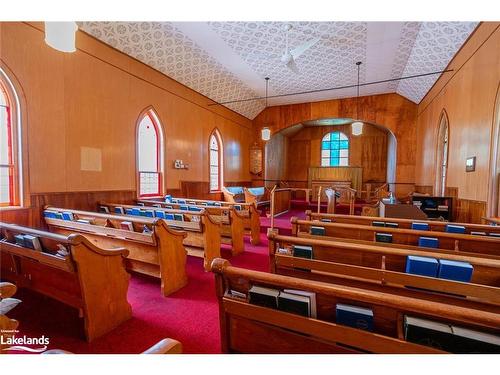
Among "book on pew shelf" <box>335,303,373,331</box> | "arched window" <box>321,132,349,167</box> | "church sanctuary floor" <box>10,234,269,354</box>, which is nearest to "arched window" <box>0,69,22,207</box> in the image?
"church sanctuary floor" <box>10,234,269,354</box>

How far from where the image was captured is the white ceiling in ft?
13.8

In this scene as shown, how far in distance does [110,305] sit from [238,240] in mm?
2040

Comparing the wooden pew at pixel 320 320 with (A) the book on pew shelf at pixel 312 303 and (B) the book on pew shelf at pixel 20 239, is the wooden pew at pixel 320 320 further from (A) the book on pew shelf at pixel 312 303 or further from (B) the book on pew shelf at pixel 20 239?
(B) the book on pew shelf at pixel 20 239

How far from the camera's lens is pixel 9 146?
317cm

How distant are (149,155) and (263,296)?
16.3ft

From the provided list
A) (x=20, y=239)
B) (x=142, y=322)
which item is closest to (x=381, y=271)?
(x=142, y=322)

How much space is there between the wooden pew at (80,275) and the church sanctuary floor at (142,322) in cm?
12

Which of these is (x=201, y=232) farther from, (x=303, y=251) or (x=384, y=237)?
(x=384, y=237)

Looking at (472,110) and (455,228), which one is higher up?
(472,110)

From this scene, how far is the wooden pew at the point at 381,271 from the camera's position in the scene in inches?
49.8

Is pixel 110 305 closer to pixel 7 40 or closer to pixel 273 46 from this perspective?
pixel 7 40

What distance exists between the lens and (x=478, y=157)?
3.57 m

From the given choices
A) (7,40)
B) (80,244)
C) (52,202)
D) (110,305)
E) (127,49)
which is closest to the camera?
(80,244)
